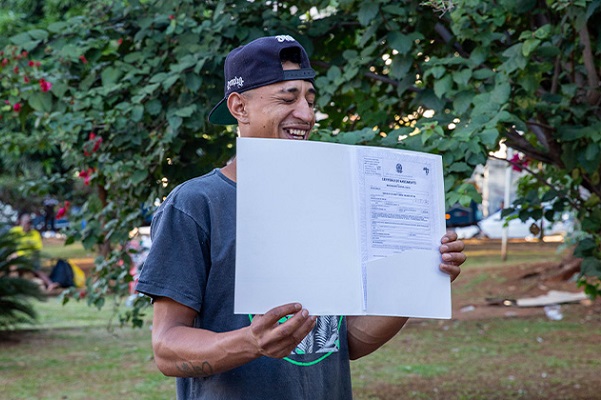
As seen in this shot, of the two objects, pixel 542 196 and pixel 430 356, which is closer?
pixel 542 196

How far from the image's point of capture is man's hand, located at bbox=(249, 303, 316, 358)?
1763mm

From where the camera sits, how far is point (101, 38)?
216 inches

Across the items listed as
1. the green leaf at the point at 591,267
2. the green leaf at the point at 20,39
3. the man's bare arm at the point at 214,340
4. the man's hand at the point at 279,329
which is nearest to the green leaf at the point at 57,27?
the green leaf at the point at 20,39

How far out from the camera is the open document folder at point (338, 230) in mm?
1860

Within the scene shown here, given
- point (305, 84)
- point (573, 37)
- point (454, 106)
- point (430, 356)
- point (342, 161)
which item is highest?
point (573, 37)

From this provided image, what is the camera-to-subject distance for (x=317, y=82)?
16.4 ft

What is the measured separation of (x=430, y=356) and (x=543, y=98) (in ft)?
15.9

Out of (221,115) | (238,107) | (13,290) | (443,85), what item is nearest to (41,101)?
(443,85)

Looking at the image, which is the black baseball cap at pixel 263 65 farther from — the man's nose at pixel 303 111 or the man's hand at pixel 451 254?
the man's hand at pixel 451 254

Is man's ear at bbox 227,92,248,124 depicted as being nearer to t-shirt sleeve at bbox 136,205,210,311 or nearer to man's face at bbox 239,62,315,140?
man's face at bbox 239,62,315,140

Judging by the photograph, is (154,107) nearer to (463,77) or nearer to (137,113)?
(137,113)

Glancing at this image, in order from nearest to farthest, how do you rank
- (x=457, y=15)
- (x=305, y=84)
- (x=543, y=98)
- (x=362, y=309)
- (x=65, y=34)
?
1. (x=362, y=309)
2. (x=305, y=84)
3. (x=457, y=15)
4. (x=543, y=98)
5. (x=65, y=34)

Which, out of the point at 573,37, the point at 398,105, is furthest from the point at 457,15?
the point at 398,105

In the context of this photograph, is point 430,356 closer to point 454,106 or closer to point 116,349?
point 116,349
